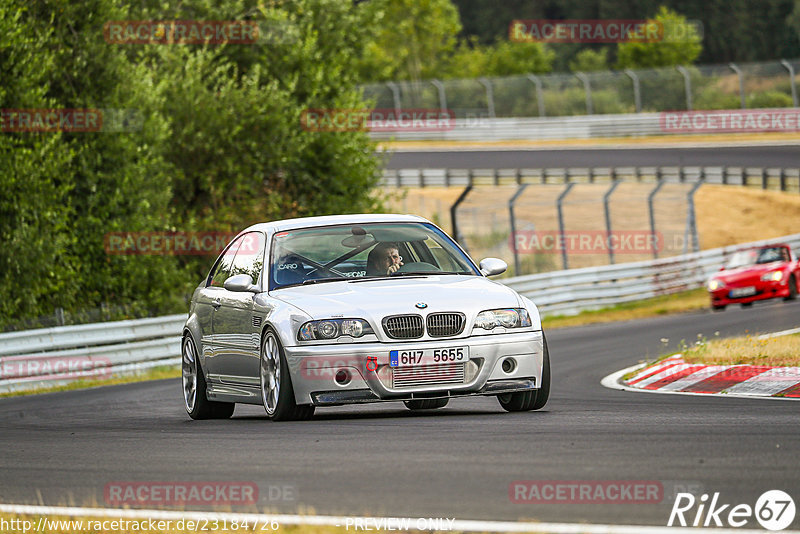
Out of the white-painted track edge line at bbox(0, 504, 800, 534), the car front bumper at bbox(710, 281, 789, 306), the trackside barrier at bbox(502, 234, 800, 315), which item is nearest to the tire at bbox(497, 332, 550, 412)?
the white-painted track edge line at bbox(0, 504, 800, 534)

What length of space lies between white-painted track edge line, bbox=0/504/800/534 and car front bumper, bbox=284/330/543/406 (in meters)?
3.00

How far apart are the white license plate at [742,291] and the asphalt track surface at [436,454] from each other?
14.6 m

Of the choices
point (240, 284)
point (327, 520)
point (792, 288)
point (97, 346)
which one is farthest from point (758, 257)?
point (327, 520)

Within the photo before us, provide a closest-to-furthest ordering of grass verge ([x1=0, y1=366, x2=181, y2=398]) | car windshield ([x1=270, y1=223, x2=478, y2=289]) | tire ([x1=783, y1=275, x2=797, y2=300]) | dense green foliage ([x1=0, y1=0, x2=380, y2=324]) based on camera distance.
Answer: car windshield ([x1=270, y1=223, x2=478, y2=289])
grass verge ([x1=0, y1=366, x2=181, y2=398])
dense green foliage ([x1=0, y1=0, x2=380, y2=324])
tire ([x1=783, y1=275, x2=797, y2=300])

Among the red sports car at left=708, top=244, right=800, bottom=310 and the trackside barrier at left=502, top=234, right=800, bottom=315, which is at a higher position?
the red sports car at left=708, top=244, right=800, bottom=310

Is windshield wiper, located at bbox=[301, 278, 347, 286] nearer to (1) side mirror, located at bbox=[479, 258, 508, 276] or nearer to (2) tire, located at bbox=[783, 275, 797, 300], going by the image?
(1) side mirror, located at bbox=[479, 258, 508, 276]

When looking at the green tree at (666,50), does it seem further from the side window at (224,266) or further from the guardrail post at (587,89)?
the side window at (224,266)

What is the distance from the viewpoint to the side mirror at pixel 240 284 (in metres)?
10.1

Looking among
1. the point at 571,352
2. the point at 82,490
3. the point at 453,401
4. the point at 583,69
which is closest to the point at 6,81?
the point at 571,352

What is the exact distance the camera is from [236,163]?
3048 centimetres

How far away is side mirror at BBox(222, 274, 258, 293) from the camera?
10055mm

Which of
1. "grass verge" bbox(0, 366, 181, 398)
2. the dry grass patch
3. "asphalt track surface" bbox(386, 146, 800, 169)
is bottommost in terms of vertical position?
"asphalt track surface" bbox(386, 146, 800, 169)

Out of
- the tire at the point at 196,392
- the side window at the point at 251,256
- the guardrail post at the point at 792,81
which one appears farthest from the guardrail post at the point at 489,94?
the side window at the point at 251,256

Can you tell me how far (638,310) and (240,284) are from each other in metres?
19.1
